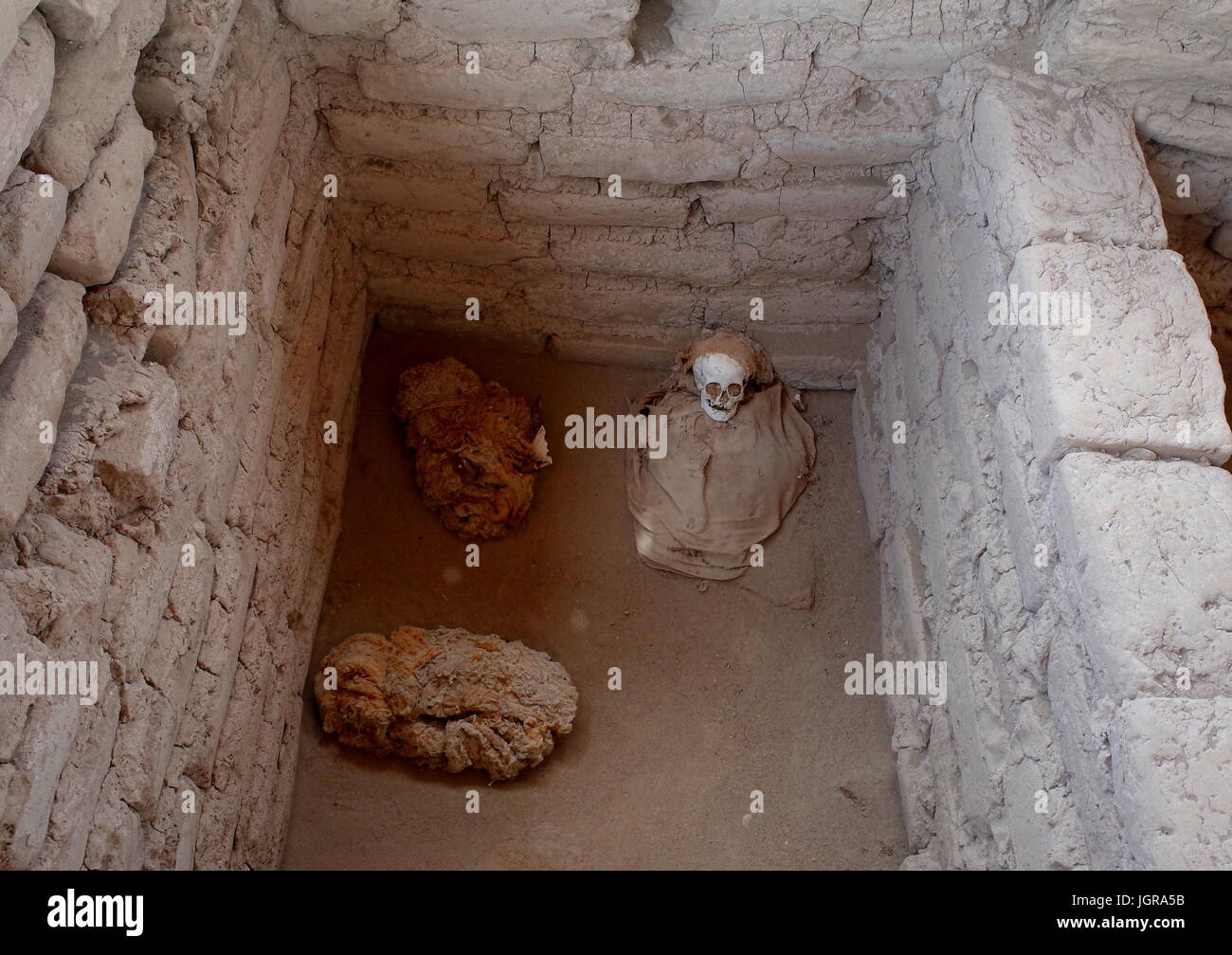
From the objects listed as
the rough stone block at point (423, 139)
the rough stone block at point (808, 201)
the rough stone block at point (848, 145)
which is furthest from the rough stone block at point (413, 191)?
the rough stone block at point (848, 145)

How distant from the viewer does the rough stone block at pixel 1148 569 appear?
2762 millimetres

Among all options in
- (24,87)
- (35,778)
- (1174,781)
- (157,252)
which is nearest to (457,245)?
(157,252)

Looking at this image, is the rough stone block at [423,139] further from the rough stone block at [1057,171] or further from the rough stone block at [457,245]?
the rough stone block at [1057,171]

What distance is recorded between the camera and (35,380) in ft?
8.06

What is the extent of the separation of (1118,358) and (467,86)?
7.78ft

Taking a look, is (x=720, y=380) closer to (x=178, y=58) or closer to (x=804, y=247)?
(x=804, y=247)

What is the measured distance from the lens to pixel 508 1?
3.64m

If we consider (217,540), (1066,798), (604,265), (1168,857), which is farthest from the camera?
(604,265)

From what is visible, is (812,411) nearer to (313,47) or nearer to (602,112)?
(602,112)

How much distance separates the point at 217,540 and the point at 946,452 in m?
2.48

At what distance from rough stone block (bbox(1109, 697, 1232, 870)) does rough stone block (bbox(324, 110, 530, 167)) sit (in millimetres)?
2864

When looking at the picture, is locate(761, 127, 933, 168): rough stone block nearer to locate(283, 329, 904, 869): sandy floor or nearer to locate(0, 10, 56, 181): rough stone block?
locate(283, 329, 904, 869): sandy floor

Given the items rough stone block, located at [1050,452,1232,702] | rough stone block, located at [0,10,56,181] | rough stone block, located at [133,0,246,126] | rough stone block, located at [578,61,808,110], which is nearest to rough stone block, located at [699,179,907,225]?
rough stone block, located at [578,61,808,110]

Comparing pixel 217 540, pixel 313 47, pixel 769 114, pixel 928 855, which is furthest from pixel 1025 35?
pixel 217 540
